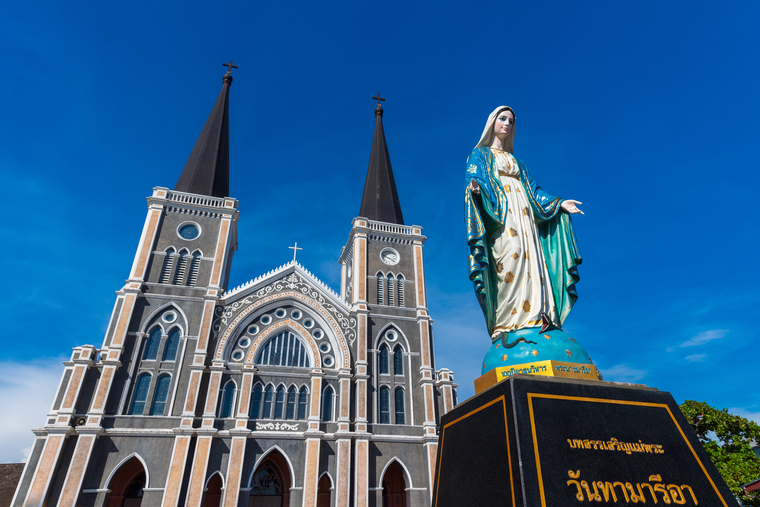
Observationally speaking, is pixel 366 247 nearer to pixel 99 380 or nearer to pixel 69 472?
pixel 99 380

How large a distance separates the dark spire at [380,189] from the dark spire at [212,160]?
9179mm

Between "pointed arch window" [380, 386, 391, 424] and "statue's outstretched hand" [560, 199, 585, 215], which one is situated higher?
"pointed arch window" [380, 386, 391, 424]

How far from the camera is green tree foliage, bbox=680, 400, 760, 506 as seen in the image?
16.4 m

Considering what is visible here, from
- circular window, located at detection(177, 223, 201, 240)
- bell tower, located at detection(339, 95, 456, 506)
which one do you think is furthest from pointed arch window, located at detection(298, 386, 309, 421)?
circular window, located at detection(177, 223, 201, 240)

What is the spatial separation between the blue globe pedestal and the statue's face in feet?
9.59

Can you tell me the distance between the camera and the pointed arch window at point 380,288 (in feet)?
82.8

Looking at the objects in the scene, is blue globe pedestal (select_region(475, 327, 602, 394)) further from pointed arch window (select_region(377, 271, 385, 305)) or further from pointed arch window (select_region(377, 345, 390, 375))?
pointed arch window (select_region(377, 271, 385, 305))

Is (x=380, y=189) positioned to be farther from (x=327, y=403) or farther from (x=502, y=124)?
(x=502, y=124)

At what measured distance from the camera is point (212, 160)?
28266 mm

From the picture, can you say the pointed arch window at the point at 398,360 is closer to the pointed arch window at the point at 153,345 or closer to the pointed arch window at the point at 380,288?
→ the pointed arch window at the point at 380,288

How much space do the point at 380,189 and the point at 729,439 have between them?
22.2 metres

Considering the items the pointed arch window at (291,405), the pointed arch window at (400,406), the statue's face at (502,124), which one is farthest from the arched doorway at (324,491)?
the statue's face at (502,124)

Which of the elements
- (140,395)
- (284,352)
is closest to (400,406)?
(284,352)

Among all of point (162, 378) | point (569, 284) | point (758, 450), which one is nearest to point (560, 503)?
point (569, 284)
